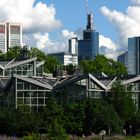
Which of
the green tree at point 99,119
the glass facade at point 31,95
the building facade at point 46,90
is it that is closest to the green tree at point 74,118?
the green tree at point 99,119

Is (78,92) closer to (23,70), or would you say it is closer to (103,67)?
(23,70)

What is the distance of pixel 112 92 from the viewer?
63094mm

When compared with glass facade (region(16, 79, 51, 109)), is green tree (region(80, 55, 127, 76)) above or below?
above

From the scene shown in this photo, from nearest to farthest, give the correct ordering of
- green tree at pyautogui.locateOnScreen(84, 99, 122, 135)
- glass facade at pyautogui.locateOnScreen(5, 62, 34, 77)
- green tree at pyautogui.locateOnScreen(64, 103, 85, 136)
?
green tree at pyautogui.locateOnScreen(64, 103, 85, 136) → green tree at pyautogui.locateOnScreen(84, 99, 122, 135) → glass facade at pyautogui.locateOnScreen(5, 62, 34, 77)

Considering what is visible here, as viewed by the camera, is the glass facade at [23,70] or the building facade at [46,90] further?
the glass facade at [23,70]

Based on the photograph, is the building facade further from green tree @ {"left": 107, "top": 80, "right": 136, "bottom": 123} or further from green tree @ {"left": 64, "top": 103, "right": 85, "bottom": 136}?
green tree @ {"left": 64, "top": 103, "right": 85, "bottom": 136}

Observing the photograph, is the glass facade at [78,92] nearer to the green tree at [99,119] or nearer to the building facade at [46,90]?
the building facade at [46,90]

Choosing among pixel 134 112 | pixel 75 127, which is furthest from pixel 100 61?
pixel 75 127

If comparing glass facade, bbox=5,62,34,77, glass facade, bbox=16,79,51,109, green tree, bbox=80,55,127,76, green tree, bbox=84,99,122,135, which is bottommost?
green tree, bbox=84,99,122,135

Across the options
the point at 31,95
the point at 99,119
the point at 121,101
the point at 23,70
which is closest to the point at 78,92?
the point at 31,95

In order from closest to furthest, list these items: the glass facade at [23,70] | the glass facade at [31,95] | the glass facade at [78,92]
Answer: the glass facade at [31,95], the glass facade at [78,92], the glass facade at [23,70]

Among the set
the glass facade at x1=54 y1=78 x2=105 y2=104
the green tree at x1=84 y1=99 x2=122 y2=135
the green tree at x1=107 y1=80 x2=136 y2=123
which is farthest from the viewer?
the glass facade at x1=54 y1=78 x2=105 y2=104

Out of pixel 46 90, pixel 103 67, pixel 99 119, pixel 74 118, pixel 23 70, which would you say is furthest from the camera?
pixel 103 67

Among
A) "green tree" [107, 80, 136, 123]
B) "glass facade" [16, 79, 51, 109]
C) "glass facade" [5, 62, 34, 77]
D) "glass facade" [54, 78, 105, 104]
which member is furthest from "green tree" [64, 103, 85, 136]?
"glass facade" [5, 62, 34, 77]
